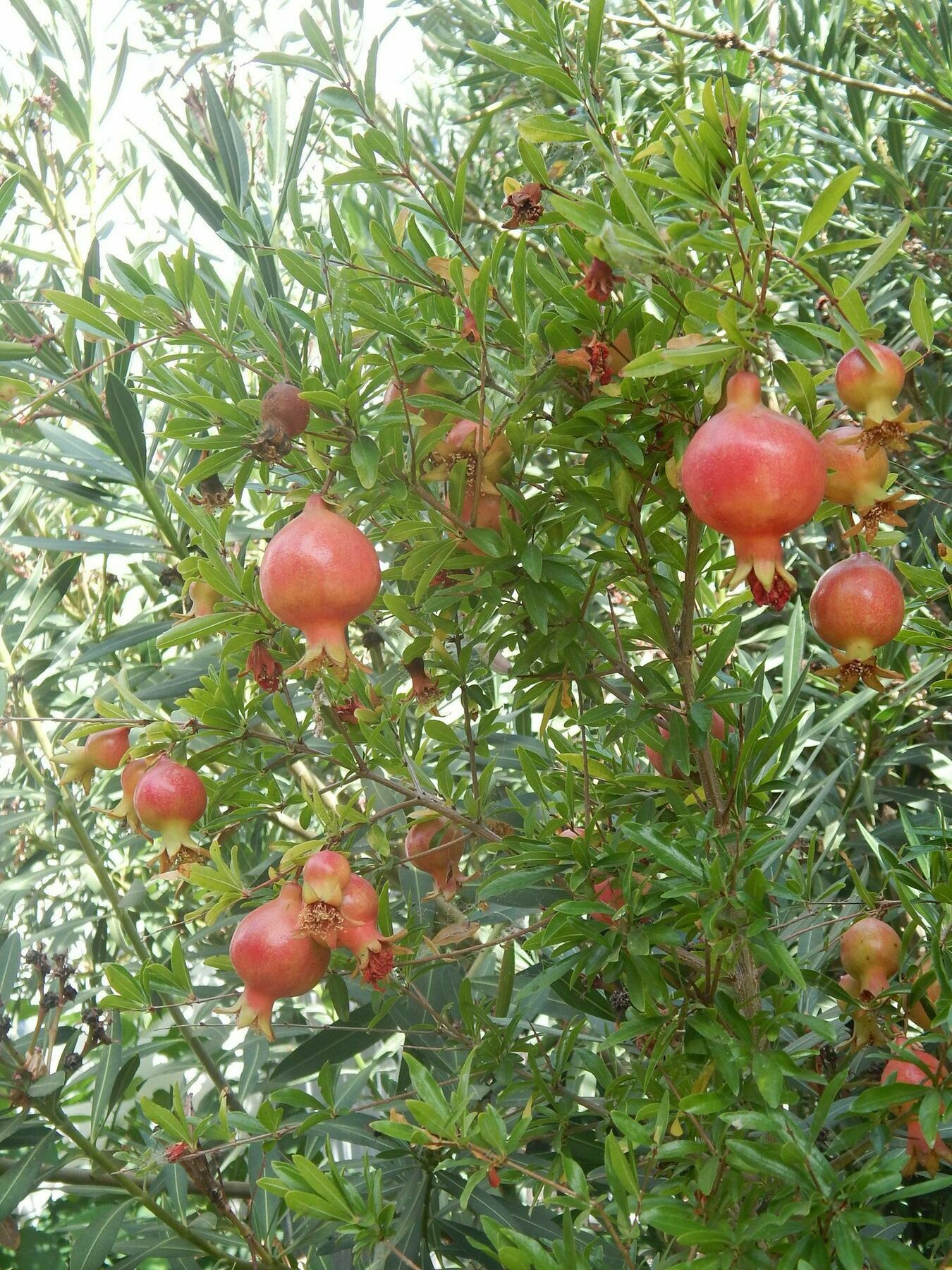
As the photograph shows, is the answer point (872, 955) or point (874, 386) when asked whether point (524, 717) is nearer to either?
point (872, 955)

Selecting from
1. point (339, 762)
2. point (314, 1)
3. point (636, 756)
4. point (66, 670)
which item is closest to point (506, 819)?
point (636, 756)

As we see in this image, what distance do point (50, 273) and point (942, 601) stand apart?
176cm

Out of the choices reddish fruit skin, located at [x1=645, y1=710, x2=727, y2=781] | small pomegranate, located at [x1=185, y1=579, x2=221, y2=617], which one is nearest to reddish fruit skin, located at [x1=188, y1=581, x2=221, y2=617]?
small pomegranate, located at [x1=185, y1=579, x2=221, y2=617]

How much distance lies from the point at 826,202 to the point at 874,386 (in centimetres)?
15

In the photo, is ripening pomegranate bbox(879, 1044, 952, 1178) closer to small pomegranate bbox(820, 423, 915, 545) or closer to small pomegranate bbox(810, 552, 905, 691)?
small pomegranate bbox(810, 552, 905, 691)

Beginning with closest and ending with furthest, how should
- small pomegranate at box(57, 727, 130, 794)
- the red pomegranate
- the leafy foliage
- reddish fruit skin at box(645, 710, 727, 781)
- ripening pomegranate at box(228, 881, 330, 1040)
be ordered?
the red pomegranate → the leafy foliage → ripening pomegranate at box(228, 881, 330, 1040) → reddish fruit skin at box(645, 710, 727, 781) → small pomegranate at box(57, 727, 130, 794)

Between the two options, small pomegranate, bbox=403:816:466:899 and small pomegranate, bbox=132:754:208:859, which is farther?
small pomegranate, bbox=403:816:466:899

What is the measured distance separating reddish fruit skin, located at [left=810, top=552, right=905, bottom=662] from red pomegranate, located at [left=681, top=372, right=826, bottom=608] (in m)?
0.24

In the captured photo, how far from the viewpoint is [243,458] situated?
1096mm

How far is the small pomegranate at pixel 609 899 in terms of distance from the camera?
1.04m

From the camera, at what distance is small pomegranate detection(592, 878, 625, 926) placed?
1038 mm

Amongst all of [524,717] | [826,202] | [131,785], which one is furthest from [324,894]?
[524,717]

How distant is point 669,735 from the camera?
44.0 inches

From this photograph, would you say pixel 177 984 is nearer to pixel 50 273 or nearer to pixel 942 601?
pixel 942 601
